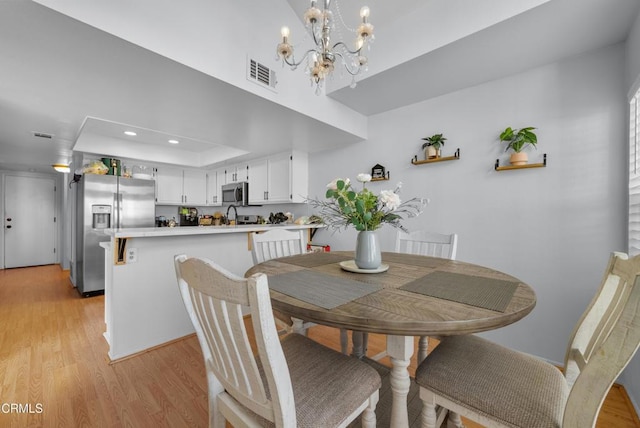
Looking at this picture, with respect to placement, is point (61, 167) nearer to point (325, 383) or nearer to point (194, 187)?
point (194, 187)

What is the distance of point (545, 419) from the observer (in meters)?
0.73

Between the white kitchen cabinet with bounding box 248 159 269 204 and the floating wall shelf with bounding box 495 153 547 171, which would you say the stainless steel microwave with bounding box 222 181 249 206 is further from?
the floating wall shelf with bounding box 495 153 547 171

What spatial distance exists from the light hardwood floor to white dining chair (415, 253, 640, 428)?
1.06 meters

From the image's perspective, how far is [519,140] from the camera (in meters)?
2.09

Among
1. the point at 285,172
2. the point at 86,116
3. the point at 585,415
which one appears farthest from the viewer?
the point at 285,172

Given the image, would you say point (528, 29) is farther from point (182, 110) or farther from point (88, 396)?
point (88, 396)

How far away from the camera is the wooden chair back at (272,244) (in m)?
1.86

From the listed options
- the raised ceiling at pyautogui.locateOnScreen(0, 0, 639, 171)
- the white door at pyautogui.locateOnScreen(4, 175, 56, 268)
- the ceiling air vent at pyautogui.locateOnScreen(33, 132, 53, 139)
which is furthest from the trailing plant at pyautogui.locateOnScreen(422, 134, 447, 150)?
the white door at pyautogui.locateOnScreen(4, 175, 56, 268)

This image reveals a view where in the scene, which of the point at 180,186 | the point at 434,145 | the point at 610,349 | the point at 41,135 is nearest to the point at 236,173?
the point at 180,186

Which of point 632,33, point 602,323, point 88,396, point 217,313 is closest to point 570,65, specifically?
point 632,33

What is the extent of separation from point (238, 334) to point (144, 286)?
1.93 m

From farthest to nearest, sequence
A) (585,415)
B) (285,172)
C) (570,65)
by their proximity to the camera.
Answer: (285,172), (570,65), (585,415)

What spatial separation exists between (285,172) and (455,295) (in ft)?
10.5

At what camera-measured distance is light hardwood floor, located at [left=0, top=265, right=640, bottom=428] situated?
4.69 ft
